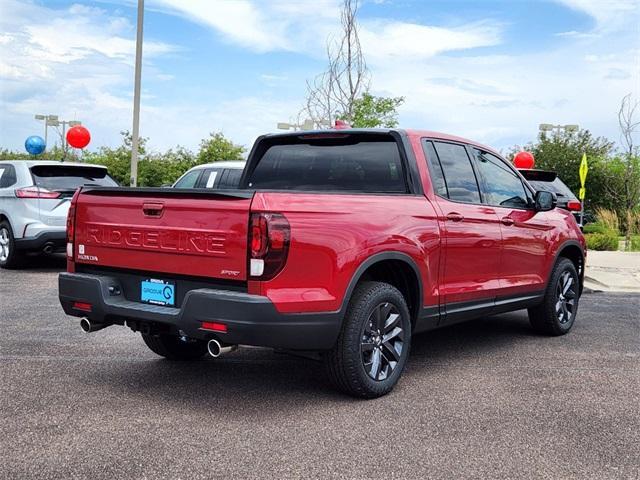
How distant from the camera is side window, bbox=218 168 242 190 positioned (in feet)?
38.9

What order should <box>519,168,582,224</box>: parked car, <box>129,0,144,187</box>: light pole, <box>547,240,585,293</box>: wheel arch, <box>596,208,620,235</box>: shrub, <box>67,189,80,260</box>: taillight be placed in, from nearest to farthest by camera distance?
<box>67,189,80,260</box>: taillight < <box>547,240,585,293</box>: wheel arch < <box>519,168,582,224</box>: parked car < <box>129,0,144,187</box>: light pole < <box>596,208,620,235</box>: shrub

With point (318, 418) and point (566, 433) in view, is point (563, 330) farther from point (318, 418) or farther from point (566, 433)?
point (318, 418)

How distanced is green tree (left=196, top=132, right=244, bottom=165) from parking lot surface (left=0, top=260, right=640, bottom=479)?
23721 mm

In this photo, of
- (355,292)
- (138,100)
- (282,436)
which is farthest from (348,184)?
(138,100)

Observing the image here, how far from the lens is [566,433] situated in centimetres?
409

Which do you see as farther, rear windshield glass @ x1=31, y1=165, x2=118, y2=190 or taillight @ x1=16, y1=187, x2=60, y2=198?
rear windshield glass @ x1=31, y1=165, x2=118, y2=190

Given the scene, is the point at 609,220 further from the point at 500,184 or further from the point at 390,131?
the point at 390,131

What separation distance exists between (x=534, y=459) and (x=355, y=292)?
1470 millimetres

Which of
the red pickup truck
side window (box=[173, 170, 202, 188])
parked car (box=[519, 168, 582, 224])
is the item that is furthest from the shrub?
the red pickup truck

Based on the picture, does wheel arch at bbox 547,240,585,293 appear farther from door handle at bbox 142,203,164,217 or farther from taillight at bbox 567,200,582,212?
door handle at bbox 142,203,164,217

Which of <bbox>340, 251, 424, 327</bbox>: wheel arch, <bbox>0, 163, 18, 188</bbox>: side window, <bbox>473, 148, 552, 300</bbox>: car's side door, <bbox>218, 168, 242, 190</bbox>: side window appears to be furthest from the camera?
<bbox>218, 168, 242, 190</bbox>: side window

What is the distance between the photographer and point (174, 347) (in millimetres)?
5523

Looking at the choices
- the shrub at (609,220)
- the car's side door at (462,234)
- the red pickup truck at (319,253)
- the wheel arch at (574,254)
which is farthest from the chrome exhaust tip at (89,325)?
the shrub at (609,220)

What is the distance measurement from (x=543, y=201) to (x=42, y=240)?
24.3 feet
